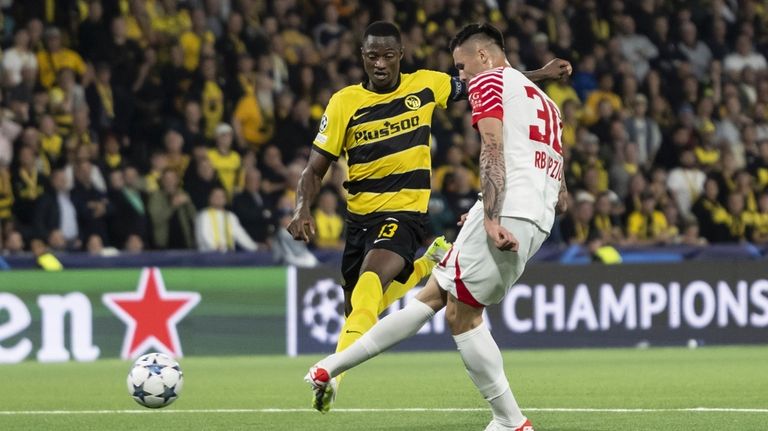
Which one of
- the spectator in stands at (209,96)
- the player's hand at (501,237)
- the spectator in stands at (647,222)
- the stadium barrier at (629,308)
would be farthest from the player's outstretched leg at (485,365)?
the spectator in stands at (647,222)

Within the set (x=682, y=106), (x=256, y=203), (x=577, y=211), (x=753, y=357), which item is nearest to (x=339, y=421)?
(x=753, y=357)

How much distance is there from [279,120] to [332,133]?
31.6 ft

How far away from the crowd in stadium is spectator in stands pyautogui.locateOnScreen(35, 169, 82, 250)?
2 centimetres

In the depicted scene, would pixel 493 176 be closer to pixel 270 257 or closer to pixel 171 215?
pixel 270 257

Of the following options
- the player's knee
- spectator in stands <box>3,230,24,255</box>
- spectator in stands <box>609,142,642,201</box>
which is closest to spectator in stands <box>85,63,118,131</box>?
spectator in stands <box>3,230,24,255</box>

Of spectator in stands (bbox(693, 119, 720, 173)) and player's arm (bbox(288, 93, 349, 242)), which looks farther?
spectator in stands (bbox(693, 119, 720, 173))

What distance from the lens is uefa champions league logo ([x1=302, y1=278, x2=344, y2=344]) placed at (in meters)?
15.4

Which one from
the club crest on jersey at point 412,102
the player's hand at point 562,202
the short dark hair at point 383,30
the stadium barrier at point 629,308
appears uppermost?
the short dark hair at point 383,30

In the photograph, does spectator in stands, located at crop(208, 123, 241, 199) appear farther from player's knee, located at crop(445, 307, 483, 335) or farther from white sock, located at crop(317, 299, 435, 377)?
player's knee, located at crop(445, 307, 483, 335)

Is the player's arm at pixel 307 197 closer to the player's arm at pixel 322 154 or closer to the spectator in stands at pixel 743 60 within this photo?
the player's arm at pixel 322 154

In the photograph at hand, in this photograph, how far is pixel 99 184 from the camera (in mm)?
16453

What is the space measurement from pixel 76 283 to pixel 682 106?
10.1 meters

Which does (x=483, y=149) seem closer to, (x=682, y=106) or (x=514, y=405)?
(x=514, y=405)

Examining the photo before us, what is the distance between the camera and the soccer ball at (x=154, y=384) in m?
8.23
